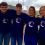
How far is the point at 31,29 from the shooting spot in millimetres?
2746

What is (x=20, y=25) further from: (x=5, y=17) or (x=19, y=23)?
(x=5, y=17)

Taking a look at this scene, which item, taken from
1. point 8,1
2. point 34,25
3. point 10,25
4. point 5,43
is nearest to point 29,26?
point 34,25

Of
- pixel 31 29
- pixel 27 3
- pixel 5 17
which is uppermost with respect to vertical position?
pixel 27 3

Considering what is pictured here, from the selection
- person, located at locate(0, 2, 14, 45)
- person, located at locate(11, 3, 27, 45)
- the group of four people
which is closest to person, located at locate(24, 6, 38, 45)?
the group of four people

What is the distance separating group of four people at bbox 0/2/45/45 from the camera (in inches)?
108

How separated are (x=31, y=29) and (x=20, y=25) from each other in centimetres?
20

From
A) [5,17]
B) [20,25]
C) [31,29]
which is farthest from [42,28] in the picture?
[5,17]

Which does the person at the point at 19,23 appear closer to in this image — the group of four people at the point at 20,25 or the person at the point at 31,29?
the group of four people at the point at 20,25

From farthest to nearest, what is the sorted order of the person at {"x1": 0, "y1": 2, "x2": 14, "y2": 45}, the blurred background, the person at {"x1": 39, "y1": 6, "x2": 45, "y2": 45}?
the blurred background < the person at {"x1": 0, "y1": 2, "x2": 14, "y2": 45} < the person at {"x1": 39, "y1": 6, "x2": 45, "y2": 45}

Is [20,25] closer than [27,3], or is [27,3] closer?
[20,25]

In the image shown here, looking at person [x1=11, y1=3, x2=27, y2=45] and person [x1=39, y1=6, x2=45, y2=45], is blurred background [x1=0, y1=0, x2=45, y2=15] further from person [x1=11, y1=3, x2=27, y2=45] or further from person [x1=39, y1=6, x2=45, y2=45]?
person [x1=39, y1=6, x2=45, y2=45]

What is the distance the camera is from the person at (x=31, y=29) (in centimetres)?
275

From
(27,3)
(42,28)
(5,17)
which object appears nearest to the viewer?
(42,28)

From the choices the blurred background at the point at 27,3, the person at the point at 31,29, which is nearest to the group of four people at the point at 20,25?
the person at the point at 31,29
